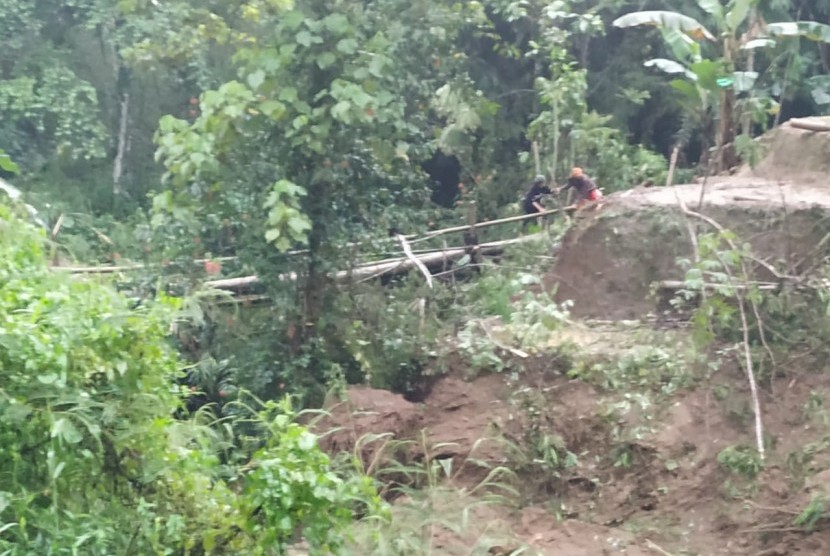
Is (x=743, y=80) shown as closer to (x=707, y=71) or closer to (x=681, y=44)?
(x=707, y=71)

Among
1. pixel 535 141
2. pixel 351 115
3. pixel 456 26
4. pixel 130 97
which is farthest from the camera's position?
pixel 130 97

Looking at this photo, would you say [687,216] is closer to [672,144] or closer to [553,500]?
[553,500]

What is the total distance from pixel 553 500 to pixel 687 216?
2403 millimetres

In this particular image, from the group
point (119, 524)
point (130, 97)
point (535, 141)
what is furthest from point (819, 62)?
point (119, 524)

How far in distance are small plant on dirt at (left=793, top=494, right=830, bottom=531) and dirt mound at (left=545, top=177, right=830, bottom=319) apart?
6.74 ft

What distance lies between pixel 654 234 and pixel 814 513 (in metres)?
2.81

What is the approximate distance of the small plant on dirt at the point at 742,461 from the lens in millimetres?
5555

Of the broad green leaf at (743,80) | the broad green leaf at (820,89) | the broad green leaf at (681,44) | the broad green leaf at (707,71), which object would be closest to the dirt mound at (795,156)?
the broad green leaf at (743,80)

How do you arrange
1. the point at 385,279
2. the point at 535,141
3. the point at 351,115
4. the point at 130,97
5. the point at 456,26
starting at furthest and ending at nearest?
1. the point at 130,97
2. the point at 535,141
3. the point at 385,279
4. the point at 456,26
5. the point at 351,115

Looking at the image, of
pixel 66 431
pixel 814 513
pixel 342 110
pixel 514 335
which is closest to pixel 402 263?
pixel 514 335

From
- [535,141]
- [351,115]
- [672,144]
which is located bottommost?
[672,144]

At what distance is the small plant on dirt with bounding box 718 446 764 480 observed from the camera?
18.2 feet

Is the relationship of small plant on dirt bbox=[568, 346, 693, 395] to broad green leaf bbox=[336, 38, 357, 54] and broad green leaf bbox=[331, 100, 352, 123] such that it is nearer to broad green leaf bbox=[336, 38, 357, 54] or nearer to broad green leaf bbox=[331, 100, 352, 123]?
broad green leaf bbox=[331, 100, 352, 123]

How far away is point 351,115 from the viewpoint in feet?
21.2
